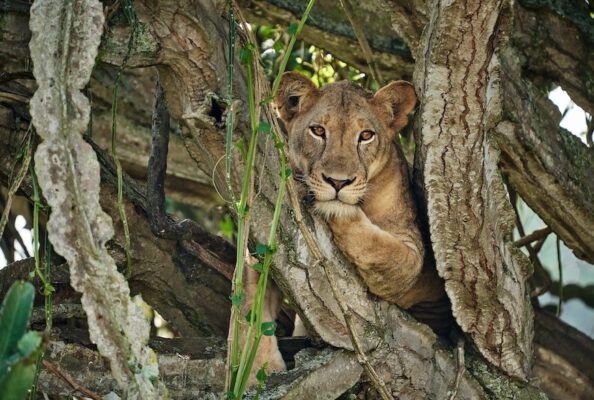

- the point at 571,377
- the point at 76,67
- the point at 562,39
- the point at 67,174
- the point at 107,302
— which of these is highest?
the point at 562,39

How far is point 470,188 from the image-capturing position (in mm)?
4094

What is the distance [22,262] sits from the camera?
4.71 metres

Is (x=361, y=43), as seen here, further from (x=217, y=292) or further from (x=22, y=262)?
(x=22, y=262)

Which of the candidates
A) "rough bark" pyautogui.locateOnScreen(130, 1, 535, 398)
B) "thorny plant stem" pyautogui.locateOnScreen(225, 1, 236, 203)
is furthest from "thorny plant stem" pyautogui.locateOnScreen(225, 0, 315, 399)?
"rough bark" pyautogui.locateOnScreen(130, 1, 535, 398)

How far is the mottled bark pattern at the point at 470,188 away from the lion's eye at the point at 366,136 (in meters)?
0.69

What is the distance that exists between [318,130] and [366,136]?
0.21 meters

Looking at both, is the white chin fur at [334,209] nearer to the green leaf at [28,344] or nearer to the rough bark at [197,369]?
the rough bark at [197,369]

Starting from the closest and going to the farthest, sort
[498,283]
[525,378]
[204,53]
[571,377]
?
[204,53] < [498,283] < [525,378] < [571,377]

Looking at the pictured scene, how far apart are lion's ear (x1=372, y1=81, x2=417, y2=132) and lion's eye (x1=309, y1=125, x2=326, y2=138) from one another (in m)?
0.30

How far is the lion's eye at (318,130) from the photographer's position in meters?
4.78

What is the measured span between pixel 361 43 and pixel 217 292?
1.40 m

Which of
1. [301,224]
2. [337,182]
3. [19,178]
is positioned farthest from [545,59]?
[19,178]

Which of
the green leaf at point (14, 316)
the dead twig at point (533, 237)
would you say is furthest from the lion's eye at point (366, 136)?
the green leaf at point (14, 316)

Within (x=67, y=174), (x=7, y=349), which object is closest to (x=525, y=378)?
(x=67, y=174)
